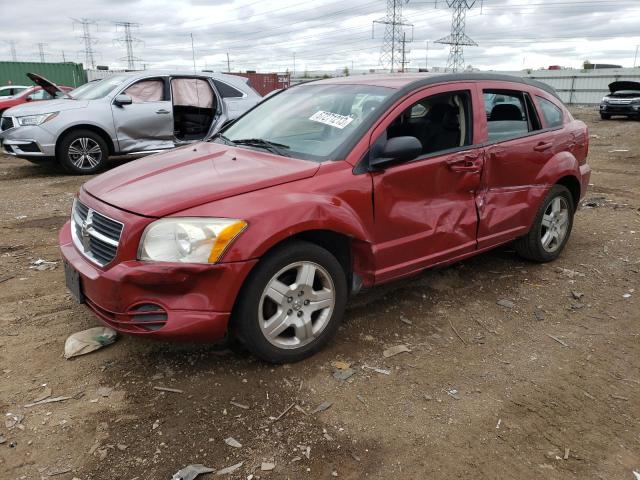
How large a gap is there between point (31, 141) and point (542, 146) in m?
7.71

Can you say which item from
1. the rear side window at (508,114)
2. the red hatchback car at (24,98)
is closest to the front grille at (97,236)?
the rear side window at (508,114)

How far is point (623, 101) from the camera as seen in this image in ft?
68.5

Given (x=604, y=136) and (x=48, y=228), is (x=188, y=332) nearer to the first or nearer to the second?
(x=48, y=228)

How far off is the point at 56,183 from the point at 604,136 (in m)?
15.5

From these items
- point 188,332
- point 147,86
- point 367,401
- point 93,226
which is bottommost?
point 367,401

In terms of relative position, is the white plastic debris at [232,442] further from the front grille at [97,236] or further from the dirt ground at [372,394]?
the front grille at [97,236]

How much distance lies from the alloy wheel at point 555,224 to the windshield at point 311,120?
6.93ft

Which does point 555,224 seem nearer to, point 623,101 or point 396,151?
point 396,151

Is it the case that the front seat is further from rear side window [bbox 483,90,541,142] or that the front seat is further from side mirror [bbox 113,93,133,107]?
side mirror [bbox 113,93,133,107]

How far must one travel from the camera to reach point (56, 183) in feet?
27.7

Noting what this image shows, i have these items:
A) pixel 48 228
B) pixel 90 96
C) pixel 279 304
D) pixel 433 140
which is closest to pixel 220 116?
pixel 90 96

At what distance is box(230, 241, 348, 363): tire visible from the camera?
2811 millimetres

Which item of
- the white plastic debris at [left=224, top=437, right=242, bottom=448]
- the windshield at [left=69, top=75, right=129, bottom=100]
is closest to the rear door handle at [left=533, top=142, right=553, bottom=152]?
the white plastic debris at [left=224, top=437, right=242, bottom=448]

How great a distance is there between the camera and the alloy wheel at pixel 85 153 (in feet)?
28.7
